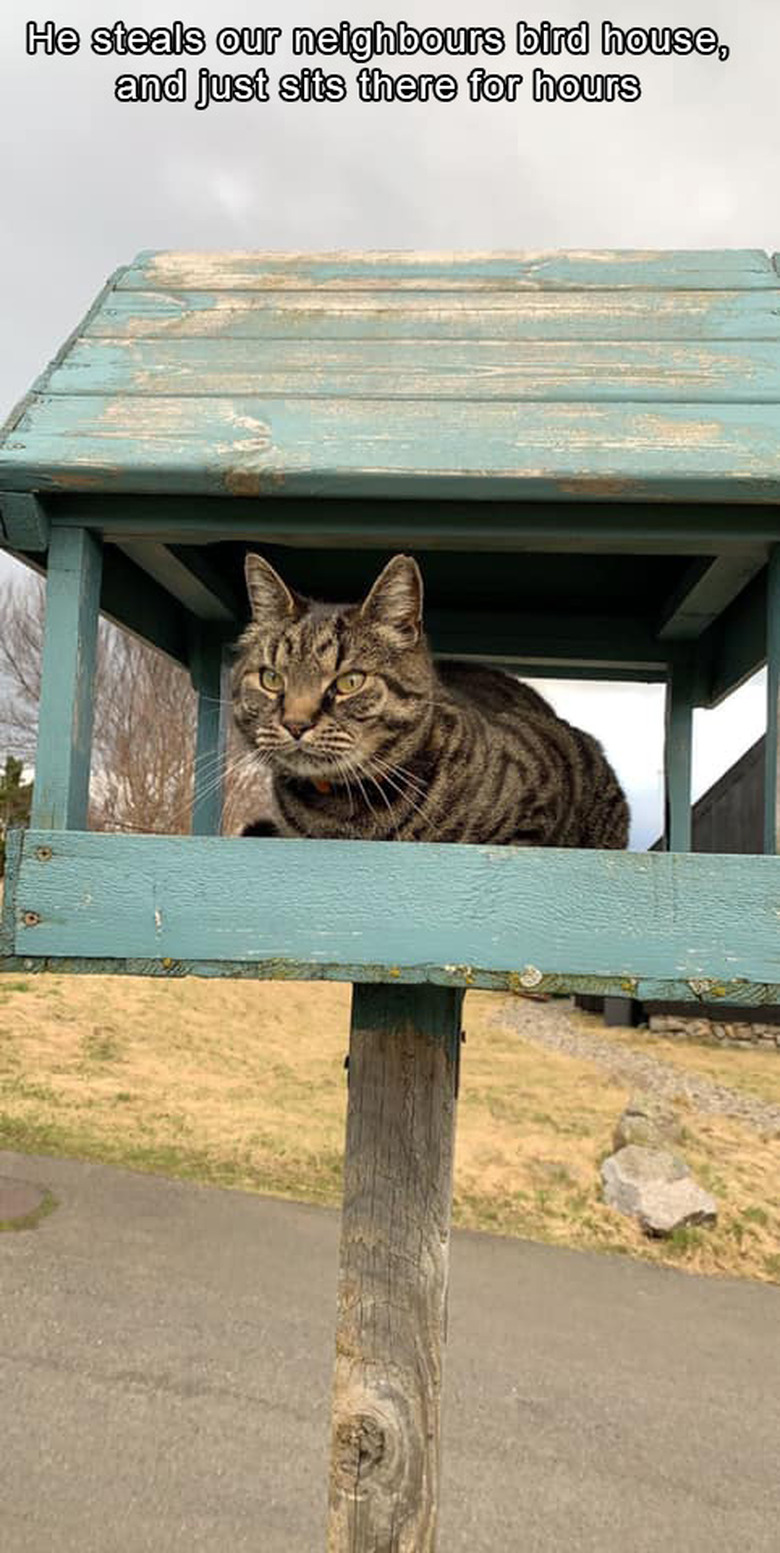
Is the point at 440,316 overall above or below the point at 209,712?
above

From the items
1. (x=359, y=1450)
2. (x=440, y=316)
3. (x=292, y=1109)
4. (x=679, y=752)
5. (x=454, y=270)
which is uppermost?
(x=454, y=270)

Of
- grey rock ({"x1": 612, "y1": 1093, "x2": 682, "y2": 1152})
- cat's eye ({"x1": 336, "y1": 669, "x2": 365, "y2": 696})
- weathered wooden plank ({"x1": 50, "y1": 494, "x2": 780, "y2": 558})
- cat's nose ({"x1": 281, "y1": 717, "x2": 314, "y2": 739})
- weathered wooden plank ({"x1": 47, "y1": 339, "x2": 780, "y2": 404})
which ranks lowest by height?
grey rock ({"x1": 612, "y1": 1093, "x2": 682, "y2": 1152})

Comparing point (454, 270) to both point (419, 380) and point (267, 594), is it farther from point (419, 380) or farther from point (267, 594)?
point (267, 594)

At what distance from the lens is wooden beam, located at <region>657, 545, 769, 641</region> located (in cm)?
190

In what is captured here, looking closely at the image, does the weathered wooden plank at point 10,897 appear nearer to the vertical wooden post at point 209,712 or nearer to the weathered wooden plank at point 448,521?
the weathered wooden plank at point 448,521

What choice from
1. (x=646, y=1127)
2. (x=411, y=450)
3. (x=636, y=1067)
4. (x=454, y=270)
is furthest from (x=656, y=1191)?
(x=411, y=450)

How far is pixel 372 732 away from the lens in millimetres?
1578

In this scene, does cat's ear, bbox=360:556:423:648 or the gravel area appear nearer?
cat's ear, bbox=360:556:423:648

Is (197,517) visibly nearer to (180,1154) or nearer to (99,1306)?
(99,1306)

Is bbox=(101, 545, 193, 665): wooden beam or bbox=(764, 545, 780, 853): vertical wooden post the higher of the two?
bbox=(101, 545, 193, 665): wooden beam

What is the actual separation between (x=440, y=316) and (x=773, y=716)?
0.85m

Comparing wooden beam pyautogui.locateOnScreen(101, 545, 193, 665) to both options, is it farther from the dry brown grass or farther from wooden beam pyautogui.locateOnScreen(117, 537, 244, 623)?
the dry brown grass

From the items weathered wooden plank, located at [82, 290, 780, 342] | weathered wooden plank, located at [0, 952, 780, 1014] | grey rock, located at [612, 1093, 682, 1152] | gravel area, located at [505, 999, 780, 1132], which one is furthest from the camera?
gravel area, located at [505, 999, 780, 1132]

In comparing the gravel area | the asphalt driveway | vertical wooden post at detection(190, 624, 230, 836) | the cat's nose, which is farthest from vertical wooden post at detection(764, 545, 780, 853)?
the gravel area
